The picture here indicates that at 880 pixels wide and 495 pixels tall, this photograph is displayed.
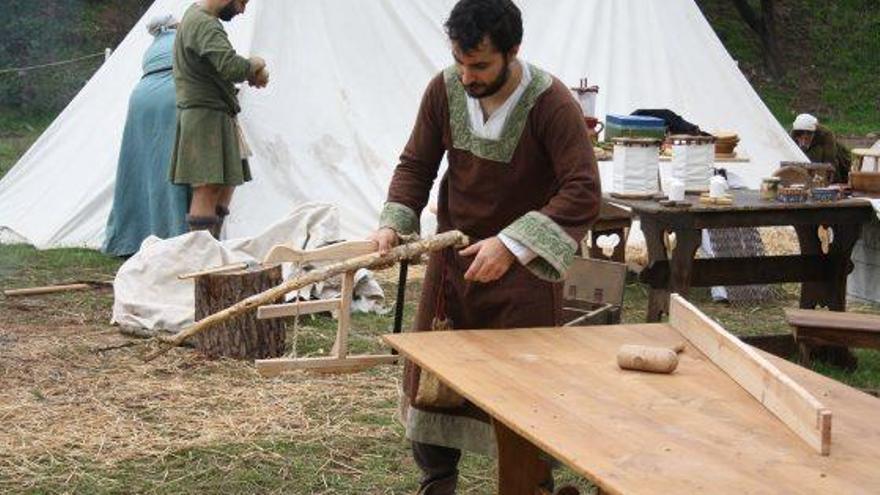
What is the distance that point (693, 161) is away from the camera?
5.75m

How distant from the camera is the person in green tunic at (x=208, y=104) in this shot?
6738 mm

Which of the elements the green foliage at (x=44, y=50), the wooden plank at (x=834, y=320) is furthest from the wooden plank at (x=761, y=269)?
the green foliage at (x=44, y=50)

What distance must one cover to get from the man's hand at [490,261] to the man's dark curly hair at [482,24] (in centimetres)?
46

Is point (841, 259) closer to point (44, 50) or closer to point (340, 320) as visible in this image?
point (340, 320)

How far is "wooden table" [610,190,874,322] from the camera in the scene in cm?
544

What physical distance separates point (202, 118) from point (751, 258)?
2826 millimetres

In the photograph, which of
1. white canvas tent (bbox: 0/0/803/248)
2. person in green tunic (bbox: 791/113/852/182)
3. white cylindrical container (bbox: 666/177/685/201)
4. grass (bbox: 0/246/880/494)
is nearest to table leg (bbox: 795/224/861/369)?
grass (bbox: 0/246/880/494)

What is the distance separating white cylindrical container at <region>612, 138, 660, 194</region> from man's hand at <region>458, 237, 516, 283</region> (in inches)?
98.9

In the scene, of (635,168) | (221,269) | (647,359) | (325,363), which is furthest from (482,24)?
(221,269)

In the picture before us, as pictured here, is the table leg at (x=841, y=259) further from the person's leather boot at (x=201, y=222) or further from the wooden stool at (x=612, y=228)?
the person's leather boot at (x=201, y=222)

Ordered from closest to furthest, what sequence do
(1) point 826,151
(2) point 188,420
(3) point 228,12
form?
(2) point 188,420, (3) point 228,12, (1) point 826,151

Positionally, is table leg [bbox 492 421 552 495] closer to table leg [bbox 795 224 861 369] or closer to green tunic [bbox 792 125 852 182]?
table leg [bbox 795 224 861 369]

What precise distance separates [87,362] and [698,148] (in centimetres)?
268

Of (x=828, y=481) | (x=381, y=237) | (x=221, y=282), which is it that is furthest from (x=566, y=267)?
(x=221, y=282)
